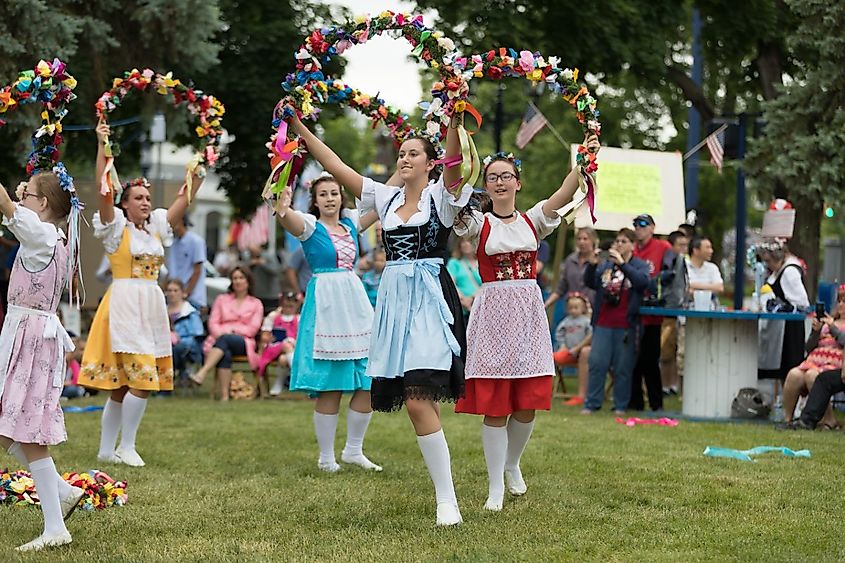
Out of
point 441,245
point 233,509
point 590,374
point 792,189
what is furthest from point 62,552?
point 792,189

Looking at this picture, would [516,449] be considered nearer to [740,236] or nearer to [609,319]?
[609,319]

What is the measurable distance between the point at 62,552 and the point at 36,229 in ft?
4.98

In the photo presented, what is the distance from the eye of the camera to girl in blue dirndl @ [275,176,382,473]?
27.2 ft

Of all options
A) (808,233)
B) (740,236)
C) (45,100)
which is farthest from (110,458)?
(740,236)

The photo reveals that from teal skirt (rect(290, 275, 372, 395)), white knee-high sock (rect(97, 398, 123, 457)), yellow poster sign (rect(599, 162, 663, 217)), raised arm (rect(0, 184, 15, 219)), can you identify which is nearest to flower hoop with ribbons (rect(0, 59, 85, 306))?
raised arm (rect(0, 184, 15, 219))

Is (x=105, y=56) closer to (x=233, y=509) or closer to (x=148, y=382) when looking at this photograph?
(x=148, y=382)

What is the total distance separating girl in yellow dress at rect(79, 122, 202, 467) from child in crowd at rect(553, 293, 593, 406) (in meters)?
5.50

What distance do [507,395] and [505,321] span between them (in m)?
0.41

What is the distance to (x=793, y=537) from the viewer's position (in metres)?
5.88

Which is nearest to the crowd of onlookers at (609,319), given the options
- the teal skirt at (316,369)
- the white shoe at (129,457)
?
the teal skirt at (316,369)

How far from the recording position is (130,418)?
8641 mm

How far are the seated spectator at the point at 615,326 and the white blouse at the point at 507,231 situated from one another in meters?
4.79

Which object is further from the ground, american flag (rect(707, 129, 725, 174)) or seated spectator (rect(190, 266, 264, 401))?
american flag (rect(707, 129, 725, 174))

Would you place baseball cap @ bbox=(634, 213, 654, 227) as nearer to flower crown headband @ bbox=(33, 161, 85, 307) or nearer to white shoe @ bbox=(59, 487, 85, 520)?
flower crown headband @ bbox=(33, 161, 85, 307)
